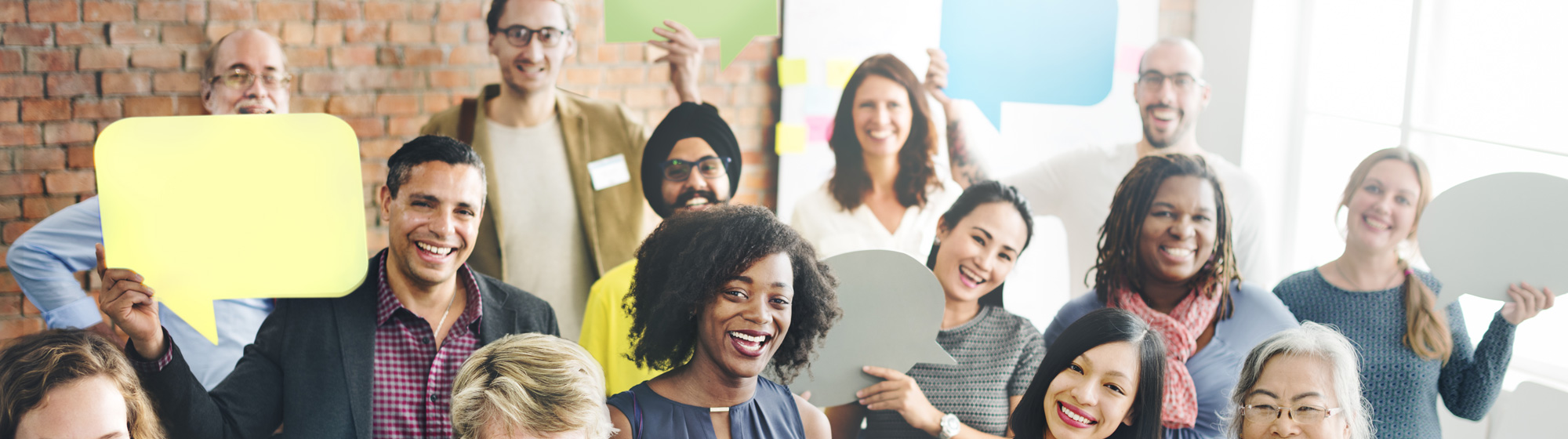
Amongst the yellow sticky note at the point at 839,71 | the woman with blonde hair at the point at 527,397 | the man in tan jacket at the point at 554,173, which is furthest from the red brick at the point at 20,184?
the yellow sticky note at the point at 839,71

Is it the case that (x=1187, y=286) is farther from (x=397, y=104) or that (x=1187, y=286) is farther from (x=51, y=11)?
(x=51, y=11)

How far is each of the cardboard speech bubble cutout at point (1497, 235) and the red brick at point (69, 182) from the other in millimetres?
4768

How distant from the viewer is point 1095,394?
259 centimetres

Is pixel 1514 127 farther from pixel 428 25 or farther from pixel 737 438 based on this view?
pixel 428 25

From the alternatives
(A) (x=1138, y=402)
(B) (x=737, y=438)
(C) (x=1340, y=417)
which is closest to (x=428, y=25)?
(B) (x=737, y=438)

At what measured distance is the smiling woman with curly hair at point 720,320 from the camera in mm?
2393

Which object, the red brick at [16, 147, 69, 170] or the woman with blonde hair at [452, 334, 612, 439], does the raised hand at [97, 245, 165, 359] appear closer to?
the woman with blonde hair at [452, 334, 612, 439]

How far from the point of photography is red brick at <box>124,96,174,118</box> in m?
3.56

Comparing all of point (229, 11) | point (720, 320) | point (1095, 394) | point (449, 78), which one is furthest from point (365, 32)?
point (1095, 394)

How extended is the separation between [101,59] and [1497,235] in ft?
16.2

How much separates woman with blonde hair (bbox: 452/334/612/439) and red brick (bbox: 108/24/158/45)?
230cm

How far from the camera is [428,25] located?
3.78 m

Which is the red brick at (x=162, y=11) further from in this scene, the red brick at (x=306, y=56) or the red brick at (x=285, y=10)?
the red brick at (x=306, y=56)

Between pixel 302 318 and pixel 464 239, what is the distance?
0.49 m
